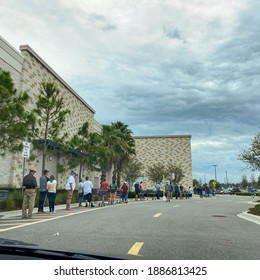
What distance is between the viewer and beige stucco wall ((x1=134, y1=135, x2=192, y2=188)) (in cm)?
7006

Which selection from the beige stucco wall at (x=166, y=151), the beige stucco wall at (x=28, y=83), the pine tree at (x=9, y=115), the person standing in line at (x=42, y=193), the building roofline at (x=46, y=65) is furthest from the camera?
the beige stucco wall at (x=166, y=151)

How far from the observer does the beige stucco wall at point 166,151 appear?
230ft

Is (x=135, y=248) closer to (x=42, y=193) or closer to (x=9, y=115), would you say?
(x=42, y=193)

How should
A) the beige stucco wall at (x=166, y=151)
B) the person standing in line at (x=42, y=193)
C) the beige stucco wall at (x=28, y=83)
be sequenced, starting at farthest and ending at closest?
the beige stucco wall at (x=166, y=151) → the beige stucco wall at (x=28, y=83) → the person standing in line at (x=42, y=193)

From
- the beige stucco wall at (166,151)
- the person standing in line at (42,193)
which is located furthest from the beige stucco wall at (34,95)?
the beige stucco wall at (166,151)

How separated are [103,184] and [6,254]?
758 inches

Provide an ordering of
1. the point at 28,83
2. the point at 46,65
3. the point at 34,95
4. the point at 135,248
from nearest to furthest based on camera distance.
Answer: the point at 135,248 < the point at 28,83 < the point at 34,95 < the point at 46,65

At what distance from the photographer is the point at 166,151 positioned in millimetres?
72375

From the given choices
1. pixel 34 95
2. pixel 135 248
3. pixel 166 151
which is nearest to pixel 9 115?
pixel 135 248

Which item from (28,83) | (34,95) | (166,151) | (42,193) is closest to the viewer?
(42,193)

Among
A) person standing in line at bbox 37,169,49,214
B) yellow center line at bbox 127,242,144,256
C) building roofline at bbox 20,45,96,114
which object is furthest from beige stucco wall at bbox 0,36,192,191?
yellow center line at bbox 127,242,144,256

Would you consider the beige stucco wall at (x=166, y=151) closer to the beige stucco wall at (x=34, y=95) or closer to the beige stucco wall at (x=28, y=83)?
the beige stucco wall at (x=34, y=95)

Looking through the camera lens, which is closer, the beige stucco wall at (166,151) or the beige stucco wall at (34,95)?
the beige stucco wall at (34,95)
